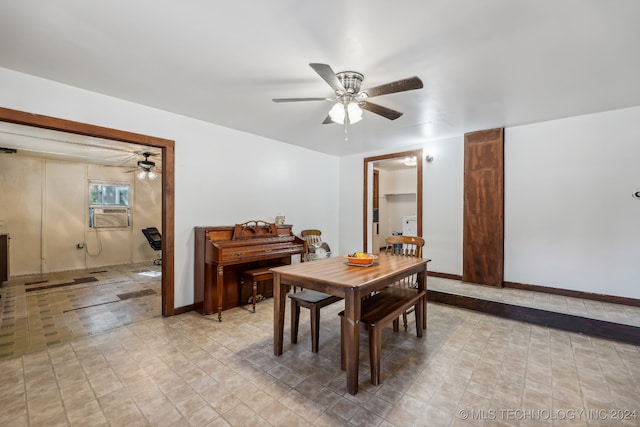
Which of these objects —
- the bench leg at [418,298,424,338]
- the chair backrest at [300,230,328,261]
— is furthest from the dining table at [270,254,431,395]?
the chair backrest at [300,230,328,261]

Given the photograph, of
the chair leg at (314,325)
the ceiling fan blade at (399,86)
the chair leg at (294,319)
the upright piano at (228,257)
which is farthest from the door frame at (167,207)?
the ceiling fan blade at (399,86)

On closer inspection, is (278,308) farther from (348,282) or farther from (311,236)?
(311,236)

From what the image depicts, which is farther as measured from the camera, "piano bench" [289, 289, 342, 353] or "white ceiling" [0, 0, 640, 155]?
"piano bench" [289, 289, 342, 353]

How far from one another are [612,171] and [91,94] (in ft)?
20.5

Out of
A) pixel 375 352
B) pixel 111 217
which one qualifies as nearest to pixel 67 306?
pixel 111 217

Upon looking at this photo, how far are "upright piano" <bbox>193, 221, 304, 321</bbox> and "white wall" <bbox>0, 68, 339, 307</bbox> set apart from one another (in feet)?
0.84

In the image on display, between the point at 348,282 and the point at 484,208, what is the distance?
355 cm

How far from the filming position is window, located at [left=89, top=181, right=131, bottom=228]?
20.8ft

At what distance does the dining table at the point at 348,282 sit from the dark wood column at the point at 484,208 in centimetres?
224

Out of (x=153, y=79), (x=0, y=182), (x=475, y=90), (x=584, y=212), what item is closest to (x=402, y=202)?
(x=584, y=212)

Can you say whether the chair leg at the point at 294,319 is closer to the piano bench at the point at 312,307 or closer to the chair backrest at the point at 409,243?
the piano bench at the point at 312,307

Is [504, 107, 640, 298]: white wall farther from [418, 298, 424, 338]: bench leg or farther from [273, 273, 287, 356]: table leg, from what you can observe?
[273, 273, 287, 356]: table leg

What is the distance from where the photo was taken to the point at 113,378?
6.92 feet

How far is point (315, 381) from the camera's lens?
207 cm
